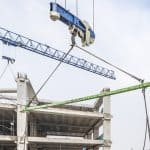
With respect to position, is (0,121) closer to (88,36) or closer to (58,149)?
(58,149)

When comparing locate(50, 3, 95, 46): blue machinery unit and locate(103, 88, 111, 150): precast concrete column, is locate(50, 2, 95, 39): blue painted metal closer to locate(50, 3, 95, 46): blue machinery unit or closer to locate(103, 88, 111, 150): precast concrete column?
locate(50, 3, 95, 46): blue machinery unit

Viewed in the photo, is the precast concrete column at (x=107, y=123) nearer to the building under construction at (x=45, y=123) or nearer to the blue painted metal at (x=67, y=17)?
the building under construction at (x=45, y=123)

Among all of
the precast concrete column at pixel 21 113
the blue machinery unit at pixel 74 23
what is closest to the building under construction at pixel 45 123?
the precast concrete column at pixel 21 113

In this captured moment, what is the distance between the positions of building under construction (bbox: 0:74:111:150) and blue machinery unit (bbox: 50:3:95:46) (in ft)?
74.0

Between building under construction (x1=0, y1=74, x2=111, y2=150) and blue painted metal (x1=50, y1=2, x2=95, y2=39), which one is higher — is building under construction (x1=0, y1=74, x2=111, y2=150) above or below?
below

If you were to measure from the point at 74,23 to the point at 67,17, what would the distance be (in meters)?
0.95

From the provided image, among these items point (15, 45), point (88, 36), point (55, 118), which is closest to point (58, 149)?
point (55, 118)

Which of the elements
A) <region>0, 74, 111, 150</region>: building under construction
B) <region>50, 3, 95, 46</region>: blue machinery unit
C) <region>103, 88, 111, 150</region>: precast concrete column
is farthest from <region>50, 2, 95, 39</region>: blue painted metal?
<region>103, 88, 111, 150</region>: precast concrete column

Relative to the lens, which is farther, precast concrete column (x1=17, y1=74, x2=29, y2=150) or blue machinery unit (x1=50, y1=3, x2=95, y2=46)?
precast concrete column (x1=17, y1=74, x2=29, y2=150)

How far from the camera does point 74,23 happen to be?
3853 cm

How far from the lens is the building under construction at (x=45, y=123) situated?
212ft

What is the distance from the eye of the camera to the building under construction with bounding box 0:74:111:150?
2542 inches

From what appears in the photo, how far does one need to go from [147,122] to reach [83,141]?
39074 millimetres

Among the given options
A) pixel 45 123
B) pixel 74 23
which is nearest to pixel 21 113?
pixel 45 123
